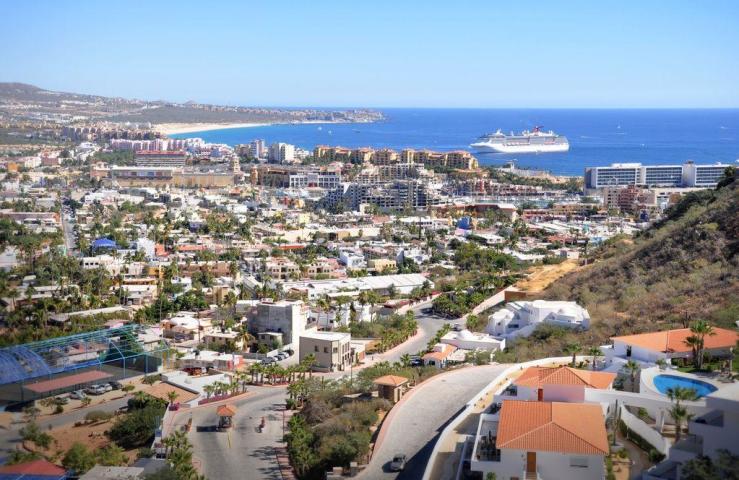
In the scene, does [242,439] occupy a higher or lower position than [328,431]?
lower

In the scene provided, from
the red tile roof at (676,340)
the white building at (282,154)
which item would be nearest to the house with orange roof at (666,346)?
the red tile roof at (676,340)

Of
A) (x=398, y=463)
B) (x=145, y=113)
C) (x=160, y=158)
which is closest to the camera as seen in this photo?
(x=398, y=463)

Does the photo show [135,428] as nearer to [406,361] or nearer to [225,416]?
[225,416]

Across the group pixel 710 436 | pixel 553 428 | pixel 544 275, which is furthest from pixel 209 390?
pixel 544 275

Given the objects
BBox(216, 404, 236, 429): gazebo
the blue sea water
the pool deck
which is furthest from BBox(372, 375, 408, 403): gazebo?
the blue sea water

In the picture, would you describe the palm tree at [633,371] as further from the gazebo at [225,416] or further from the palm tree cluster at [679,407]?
the gazebo at [225,416]

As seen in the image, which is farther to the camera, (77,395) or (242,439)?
(77,395)

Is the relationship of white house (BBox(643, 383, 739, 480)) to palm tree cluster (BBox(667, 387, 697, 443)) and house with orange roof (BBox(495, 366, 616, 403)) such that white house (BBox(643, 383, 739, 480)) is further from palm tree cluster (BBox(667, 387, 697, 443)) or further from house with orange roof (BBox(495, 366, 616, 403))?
house with orange roof (BBox(495, 366, 616, 403))
